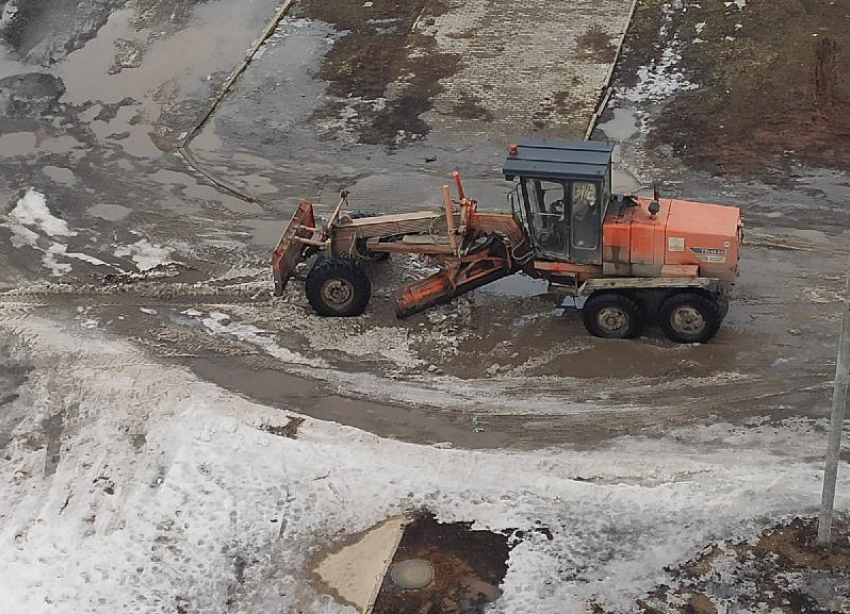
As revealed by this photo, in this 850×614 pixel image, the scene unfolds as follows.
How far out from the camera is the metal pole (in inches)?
361

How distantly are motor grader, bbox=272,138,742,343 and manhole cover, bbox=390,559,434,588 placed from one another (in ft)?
13.7

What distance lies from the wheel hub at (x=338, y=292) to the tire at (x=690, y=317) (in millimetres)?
4079

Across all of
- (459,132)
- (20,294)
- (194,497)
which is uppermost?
(459,132)

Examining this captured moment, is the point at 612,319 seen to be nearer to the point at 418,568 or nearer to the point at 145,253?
the point at 418,568

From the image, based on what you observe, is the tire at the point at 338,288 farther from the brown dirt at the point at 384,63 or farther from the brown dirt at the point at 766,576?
the brown dirt at the point at 766,576

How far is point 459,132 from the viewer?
19.1 metres

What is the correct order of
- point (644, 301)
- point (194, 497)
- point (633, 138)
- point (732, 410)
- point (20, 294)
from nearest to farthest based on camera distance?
point (194, 497)
point (732, 410)
point (644, 301)
point (20, 294)
point (633, 138)

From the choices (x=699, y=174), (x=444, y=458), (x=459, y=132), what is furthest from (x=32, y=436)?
(x=699, y=174)

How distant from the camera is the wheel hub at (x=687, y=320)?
13203mm

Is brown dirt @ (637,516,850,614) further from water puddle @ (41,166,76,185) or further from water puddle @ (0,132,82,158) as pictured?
water puddle @ (0,132,82,158)

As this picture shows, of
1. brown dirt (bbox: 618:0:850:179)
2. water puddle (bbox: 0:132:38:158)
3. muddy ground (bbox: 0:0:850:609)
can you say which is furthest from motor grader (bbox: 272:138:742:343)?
water puddle (bbox: 0:132:38:158)

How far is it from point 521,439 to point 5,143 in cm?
1221

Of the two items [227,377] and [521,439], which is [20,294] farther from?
[521,439]

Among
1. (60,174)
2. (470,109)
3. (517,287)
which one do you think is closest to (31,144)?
(60,174)
